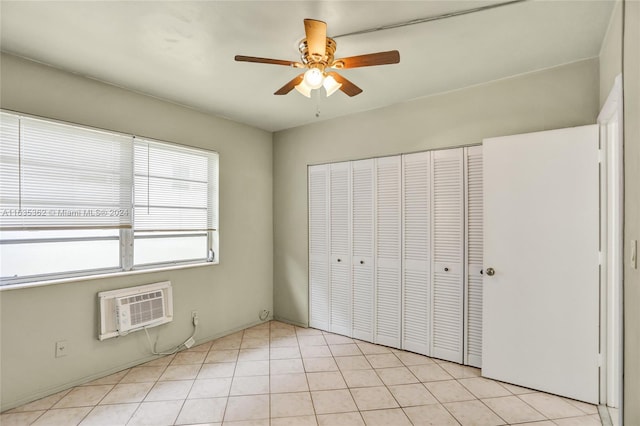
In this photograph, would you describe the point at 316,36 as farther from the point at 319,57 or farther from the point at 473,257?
the point at 473,257

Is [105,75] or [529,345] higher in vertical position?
[105,75]

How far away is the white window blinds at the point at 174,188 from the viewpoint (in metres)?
3.06

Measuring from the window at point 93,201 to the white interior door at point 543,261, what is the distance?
2.95m

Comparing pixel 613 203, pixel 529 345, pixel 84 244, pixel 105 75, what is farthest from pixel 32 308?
pixel 613 203

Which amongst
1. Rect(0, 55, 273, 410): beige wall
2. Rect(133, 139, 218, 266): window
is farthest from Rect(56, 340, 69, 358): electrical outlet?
Rect(133, 139, 218, 266): window

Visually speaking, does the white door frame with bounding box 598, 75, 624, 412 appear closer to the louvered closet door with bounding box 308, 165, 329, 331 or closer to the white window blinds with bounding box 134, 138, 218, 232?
the louvered closet door with bounding box 308, 165, 329, 331

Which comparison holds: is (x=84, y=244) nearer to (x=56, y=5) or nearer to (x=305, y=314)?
(x=56, y=5)

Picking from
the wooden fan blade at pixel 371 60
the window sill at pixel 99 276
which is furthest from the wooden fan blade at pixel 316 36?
the window sill at pixel 99 276

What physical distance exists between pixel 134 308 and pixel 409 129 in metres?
3.13

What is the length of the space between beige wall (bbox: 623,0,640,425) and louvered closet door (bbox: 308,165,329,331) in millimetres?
2709

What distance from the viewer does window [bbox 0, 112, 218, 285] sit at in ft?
7.64

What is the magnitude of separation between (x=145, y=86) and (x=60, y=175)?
1035 mm

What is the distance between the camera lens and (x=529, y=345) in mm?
2518

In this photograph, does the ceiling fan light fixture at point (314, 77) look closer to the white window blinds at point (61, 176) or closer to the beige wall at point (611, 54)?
the beige wall at point (611, 54)
